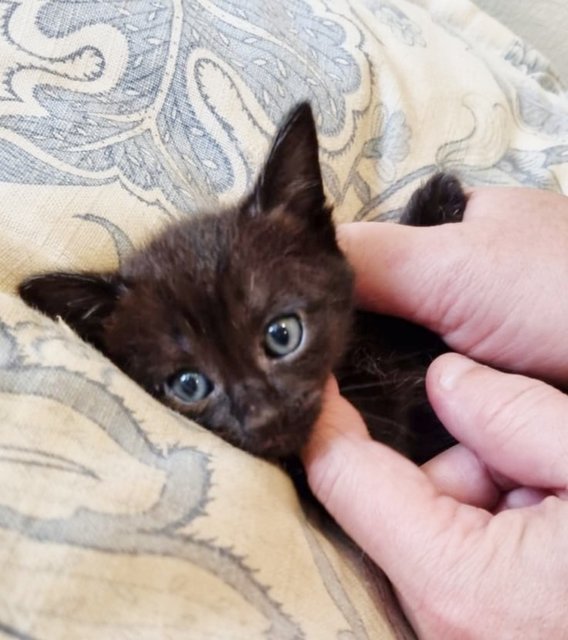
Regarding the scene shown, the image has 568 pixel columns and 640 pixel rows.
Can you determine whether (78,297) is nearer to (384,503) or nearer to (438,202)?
(384,503)

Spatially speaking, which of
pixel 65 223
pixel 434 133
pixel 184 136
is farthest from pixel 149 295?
pixel 434 133

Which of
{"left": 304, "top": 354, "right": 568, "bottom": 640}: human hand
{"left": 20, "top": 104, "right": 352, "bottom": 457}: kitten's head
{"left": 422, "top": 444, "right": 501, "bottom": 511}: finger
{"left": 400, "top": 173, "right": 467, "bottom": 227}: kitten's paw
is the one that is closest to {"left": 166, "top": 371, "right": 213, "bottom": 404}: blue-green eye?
{"left": 20, "top": 104, "right": 352, "bottom": 457}: kitten's head

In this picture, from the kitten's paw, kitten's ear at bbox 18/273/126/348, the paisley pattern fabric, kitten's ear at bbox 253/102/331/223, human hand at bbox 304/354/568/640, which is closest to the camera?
the paisley pattern fabric

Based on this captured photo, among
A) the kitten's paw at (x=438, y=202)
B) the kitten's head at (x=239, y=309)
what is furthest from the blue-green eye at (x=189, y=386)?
the kitten's paw at (x=438, y=202)

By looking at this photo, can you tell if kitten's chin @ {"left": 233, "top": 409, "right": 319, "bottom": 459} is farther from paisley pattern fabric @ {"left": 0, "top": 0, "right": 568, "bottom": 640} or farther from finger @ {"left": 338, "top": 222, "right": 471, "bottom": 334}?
finger @ {"left": 338, "top": 222, "right": 471, "bottom": 334}

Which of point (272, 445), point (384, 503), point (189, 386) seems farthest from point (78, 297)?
point (384, 503)

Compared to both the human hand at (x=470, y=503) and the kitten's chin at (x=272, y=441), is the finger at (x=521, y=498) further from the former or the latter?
the kitten's chin at (x=272, y=441)

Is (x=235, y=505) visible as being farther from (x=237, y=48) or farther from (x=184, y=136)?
(x=237, y=48)
